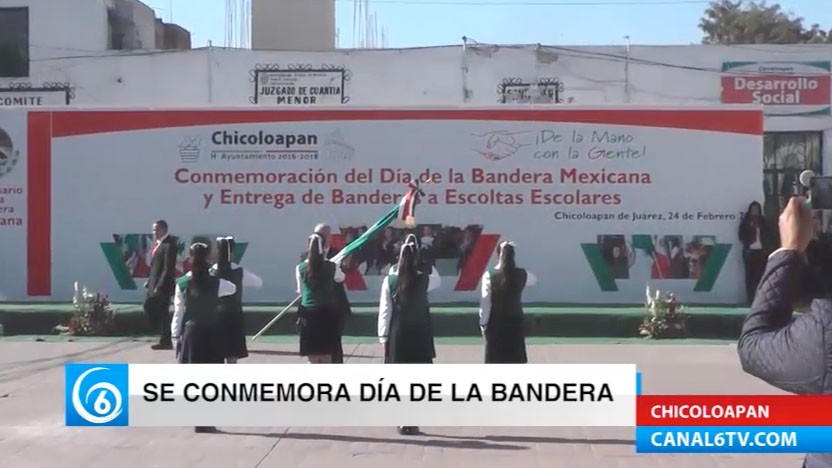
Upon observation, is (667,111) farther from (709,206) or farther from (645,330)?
(645,330)

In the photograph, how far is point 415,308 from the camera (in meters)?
9.68

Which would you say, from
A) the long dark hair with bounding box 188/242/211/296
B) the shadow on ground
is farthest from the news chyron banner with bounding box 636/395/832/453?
the long dark hair with bounding box 188/242/211/296

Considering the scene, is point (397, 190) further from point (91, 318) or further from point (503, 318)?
point (503, 318)

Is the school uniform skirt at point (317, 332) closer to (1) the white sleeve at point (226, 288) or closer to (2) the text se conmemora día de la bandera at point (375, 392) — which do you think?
(1) the white sleeve at point (226, 288)

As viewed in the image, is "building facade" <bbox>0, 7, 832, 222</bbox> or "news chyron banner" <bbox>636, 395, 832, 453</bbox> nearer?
"news chyron banner" <bbox>636, 395, 832, 453</bbox>

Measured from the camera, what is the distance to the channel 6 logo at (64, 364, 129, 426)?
740 cm

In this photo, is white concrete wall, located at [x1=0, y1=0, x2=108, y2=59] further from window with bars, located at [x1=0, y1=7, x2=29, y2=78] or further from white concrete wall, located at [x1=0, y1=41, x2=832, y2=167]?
white concrete wall, located at [x1=0, y1=41, x2=832, y2=167]

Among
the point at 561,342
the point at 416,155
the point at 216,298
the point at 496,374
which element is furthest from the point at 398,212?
the point at 496,374

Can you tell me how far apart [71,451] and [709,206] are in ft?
43.7

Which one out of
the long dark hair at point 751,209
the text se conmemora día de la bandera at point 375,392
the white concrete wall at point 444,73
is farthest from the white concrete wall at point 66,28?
the text se conmemora día de la bandera at point 375,392

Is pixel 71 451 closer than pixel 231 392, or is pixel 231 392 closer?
pixel 231 392

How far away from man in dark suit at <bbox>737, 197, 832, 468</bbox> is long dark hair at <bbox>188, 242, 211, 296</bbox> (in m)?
7.04

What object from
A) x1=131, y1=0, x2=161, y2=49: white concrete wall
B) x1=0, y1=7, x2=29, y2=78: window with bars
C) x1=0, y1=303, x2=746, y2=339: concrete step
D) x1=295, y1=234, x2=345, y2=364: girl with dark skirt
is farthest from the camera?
x1=131, y1=0, x2=161, y2=49: white concrete wall

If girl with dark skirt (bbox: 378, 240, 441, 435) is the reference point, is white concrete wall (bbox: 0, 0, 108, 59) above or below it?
above
